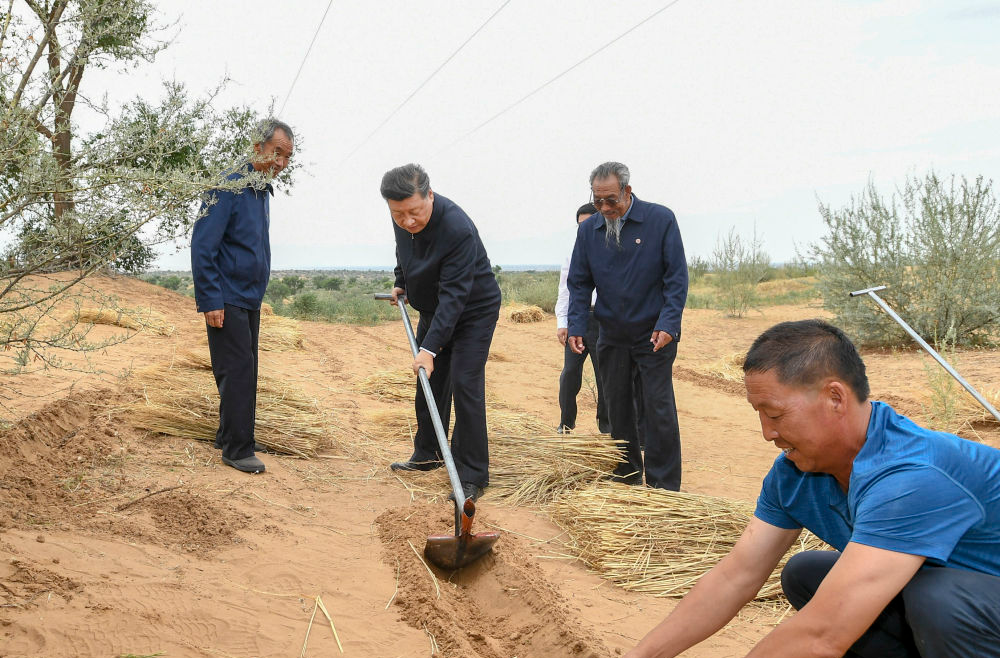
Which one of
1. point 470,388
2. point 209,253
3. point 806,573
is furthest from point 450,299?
point 806,573

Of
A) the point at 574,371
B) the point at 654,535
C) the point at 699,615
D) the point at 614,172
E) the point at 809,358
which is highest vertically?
the point at 614,172

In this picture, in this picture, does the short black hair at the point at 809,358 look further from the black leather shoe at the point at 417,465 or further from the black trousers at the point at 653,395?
the black leather shoe at the point at 417,465

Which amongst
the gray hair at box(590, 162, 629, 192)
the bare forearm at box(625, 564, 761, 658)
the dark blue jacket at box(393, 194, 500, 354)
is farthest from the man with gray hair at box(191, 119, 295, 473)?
the bare forearm at box(625, 564, 761, 658)

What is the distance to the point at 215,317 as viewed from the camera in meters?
3.99

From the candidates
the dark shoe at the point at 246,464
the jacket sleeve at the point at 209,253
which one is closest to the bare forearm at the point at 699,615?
the dark shoe at the point at 246,464

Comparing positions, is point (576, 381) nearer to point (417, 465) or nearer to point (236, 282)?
point (417, 465)

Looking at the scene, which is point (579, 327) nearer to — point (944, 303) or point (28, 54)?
point (28, 54)

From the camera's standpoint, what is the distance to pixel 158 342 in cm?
774

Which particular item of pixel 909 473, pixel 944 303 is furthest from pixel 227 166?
pixel 944 303

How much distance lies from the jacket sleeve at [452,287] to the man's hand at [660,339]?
1.01 m

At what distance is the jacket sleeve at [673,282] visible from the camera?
4.03 meters

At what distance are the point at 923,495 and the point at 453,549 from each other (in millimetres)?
1990

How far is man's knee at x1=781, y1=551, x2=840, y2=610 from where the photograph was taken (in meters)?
2.12

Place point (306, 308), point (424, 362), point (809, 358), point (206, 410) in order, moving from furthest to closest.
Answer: point (306, 308)
point (206, 410)
point (424, 362)
point (809, 358)
